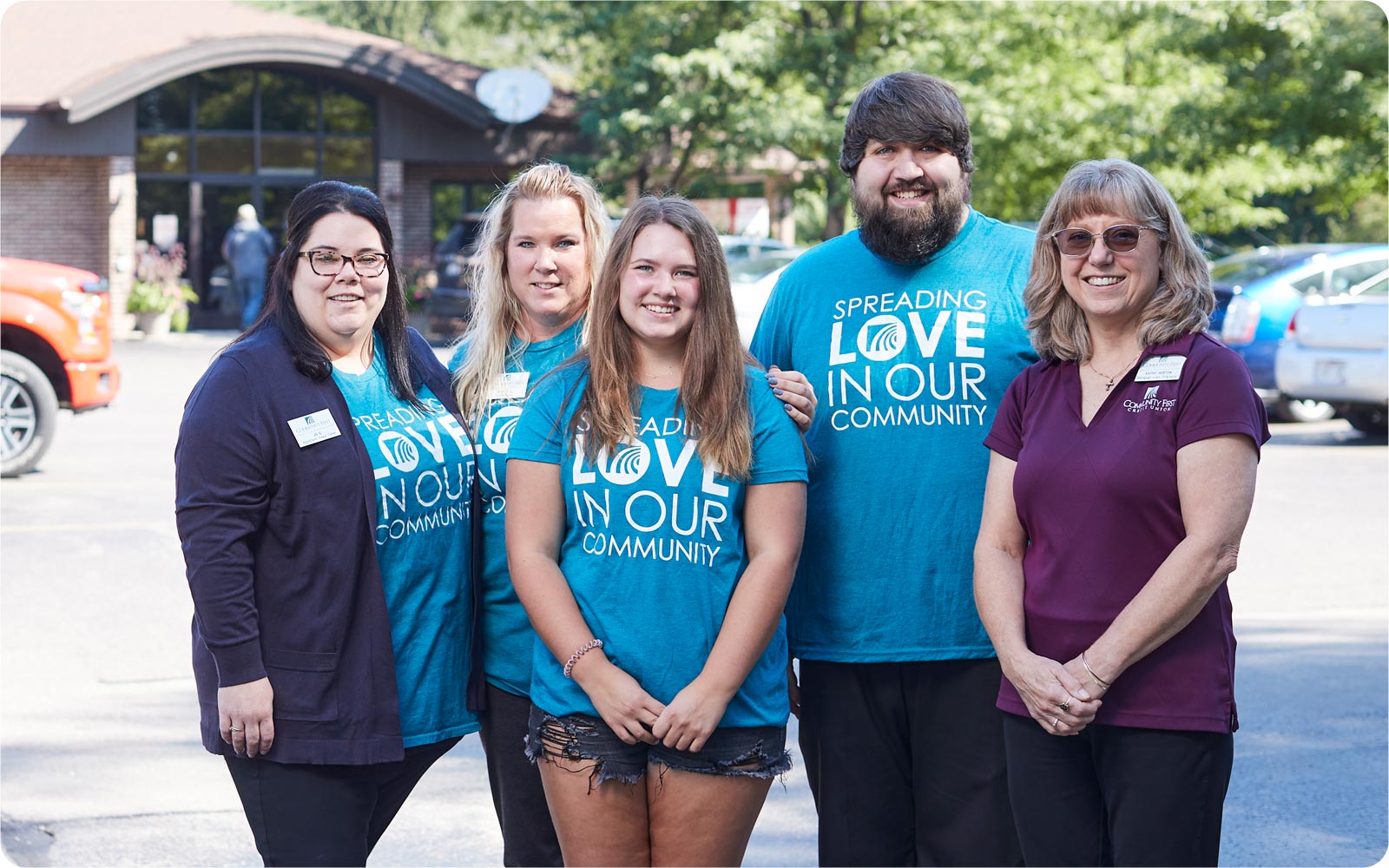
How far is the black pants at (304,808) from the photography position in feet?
10.1

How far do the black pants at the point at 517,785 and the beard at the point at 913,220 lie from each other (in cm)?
143

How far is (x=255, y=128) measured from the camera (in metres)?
28.6

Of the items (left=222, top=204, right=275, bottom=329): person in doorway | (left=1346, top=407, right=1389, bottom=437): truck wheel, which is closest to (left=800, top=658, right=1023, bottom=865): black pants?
(left=1346, top=407, right=1389, bottom=437): truck wheel

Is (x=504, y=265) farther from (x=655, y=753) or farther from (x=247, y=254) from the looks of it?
(x=247, y=254)

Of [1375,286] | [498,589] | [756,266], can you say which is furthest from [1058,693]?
[756,266]

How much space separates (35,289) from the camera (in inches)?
430

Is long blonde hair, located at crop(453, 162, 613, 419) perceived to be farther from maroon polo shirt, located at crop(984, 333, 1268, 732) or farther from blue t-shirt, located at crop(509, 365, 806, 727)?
maroon polo shirt, located at crop(984, 333, 1268, 732)

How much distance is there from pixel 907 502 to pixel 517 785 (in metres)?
1.18

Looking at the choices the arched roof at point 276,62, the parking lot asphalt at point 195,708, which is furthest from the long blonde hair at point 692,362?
the arched roof at point 276,62

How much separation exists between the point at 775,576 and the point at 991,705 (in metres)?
0.79

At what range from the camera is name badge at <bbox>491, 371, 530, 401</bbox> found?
357 cm

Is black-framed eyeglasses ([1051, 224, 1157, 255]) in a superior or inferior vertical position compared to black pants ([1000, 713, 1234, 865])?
superior

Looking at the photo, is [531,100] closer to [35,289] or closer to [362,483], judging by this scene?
[35,289]

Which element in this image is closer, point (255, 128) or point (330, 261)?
point (330, 261)
